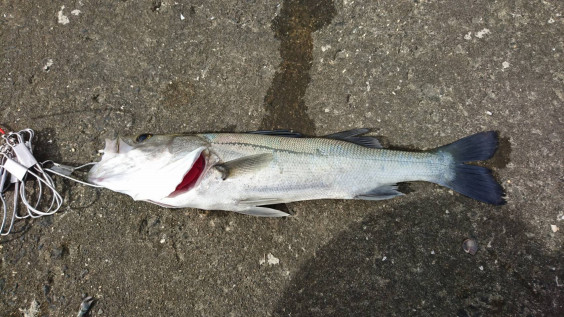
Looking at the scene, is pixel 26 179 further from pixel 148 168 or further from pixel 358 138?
pixel 358 138

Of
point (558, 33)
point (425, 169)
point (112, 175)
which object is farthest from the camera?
point (558, 33)

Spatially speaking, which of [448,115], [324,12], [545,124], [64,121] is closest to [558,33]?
[545,124]

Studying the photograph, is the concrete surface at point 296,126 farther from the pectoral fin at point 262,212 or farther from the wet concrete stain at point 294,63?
the pectoral fin at point 262,212

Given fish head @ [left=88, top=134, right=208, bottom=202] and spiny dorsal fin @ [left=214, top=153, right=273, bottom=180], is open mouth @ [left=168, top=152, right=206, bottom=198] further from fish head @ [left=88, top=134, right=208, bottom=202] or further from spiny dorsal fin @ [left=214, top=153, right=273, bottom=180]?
spiny dorsal fin @ [left=214, top=153, right=273, bottom=180]

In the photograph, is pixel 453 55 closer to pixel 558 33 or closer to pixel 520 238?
pixel 558 33

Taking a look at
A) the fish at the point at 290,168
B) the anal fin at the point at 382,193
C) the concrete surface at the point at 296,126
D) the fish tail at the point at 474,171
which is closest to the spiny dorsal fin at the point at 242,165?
the fish at the point at 290,168

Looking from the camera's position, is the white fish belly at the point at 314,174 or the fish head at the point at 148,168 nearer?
the fish head at the point at 148,168

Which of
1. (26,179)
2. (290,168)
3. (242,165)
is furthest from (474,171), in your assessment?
(26,179)
